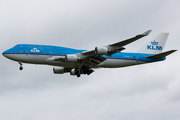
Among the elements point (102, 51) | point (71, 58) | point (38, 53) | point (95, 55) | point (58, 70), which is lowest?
point (58, 70)

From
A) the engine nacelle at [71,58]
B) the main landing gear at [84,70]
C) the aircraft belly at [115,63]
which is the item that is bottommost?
the main landing gear at [84,70]

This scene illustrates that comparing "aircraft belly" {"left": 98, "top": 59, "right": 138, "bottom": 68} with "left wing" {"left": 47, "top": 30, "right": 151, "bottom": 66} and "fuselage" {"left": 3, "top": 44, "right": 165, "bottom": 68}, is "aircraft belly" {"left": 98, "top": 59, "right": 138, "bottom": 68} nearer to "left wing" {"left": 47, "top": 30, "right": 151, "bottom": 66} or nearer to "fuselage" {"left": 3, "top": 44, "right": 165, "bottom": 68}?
"left wing" {"left": 47, "top": 30, "right": 151, "bottom": 66}

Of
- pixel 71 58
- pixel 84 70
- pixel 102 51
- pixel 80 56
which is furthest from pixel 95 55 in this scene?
pixel 84 70

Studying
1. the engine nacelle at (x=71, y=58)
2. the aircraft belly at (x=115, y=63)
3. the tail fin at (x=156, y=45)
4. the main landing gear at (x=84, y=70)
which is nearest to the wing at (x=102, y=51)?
the engine nacelle at (x=71, y=58)

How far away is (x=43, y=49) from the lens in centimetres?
4053

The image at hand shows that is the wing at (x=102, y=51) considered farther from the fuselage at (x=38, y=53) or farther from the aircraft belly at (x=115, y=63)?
the fuselage at (x=38, y=53)

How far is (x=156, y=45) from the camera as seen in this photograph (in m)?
49.7

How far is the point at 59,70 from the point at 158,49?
18811mm

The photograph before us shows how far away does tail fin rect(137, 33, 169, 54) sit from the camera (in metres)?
48.4

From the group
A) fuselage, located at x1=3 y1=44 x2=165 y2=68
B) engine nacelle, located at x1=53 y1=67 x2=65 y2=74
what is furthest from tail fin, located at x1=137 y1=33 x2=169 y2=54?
engine nacelle, located at x1=53 y1=67 x2=65 y2=74

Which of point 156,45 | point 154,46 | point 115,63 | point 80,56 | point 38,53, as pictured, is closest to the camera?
point 38,53

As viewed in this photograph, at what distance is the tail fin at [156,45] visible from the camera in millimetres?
48438

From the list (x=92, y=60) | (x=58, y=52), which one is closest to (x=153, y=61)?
(x=92, y=60)

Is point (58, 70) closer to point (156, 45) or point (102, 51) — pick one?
point (102, 51)
